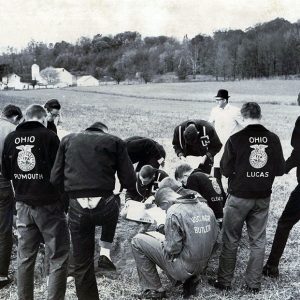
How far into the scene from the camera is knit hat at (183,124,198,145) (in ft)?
20.8

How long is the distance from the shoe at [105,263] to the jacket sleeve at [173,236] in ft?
3.87

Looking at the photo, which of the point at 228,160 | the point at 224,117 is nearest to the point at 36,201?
the point at 228,160

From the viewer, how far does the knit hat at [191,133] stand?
6.34 metres

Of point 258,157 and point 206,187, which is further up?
point 258,157

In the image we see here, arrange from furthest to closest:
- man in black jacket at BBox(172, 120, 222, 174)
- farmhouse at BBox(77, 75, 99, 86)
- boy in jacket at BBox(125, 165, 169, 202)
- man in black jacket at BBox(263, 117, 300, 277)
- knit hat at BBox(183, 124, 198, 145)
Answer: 1. farmhouse at BBox(77, 75, 99, 86)
2. man in black jacket at BBox(172, 120, 222, 174)
3. knit hat at BBox(183, 124, 198, 145)
4. boy in jacket at BBox(125, 165, 169, 202)
5. man in black jacket at BBox(263, 117, 300, 277)

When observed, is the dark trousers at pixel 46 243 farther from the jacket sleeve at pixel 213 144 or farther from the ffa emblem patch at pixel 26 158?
the jacket sleeve at pixel 213 144

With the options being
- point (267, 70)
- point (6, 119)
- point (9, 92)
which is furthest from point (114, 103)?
point (6, 119)

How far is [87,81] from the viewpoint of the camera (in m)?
38.5

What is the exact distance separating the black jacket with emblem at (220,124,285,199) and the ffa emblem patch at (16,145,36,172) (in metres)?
1.84

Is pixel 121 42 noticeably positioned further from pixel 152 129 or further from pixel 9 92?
pixel 152 129

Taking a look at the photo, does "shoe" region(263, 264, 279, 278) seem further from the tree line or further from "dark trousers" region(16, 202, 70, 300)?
the tree line

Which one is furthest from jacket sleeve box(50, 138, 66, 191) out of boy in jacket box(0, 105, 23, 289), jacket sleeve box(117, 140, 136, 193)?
boy in jacket box(0, 105, 23, 289)

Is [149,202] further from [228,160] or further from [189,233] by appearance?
[189,233]

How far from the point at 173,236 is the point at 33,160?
1385mm
